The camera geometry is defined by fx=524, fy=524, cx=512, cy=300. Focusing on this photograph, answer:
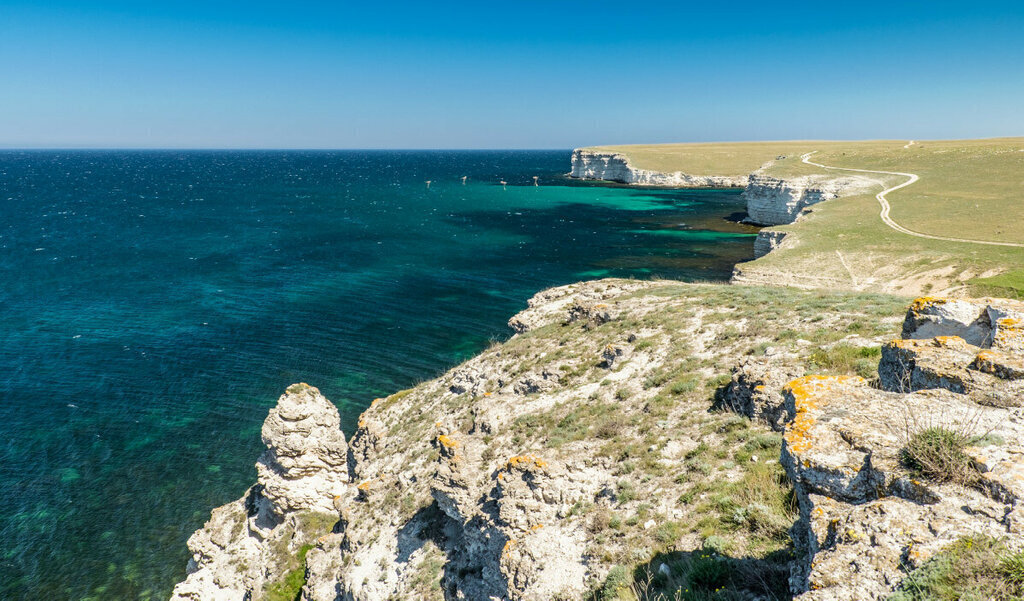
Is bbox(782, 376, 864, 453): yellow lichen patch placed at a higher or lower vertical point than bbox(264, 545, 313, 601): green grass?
higher

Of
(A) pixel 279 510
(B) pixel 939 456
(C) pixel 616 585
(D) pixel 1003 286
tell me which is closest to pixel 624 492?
(C) pixel 616 585

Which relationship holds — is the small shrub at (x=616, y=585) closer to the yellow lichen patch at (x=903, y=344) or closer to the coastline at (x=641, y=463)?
the coastline at (x=641, y=463)

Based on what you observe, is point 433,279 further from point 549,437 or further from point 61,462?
point 549,437

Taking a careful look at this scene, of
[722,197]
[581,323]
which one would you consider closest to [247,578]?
[581,323]

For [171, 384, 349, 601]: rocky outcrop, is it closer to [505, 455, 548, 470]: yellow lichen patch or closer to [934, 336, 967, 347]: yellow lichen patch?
[505, 455, 548, 470]: yellow lichen patch

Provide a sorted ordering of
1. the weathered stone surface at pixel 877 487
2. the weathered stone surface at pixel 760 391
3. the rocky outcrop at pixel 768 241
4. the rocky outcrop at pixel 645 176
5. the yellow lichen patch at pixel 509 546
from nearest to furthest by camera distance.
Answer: the weathered stone surface at pixel 877 487 < the yellow lichen patch at pixel 509 546 < the weathered stone surface at pixel 760 391 < the rocky outcrop at pixel 768 241 < the rocky outcrop at pixel 645 176

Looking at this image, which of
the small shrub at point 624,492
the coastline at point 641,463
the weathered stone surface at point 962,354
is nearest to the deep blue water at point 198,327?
the coastline at point 641,463

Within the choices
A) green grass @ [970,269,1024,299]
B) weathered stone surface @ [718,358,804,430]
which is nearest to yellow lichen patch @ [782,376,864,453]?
weathered stone surface @ [718,358,804,430]

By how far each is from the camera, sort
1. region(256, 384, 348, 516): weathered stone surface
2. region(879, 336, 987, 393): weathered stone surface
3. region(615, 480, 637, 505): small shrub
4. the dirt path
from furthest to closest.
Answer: the dirt path
region(256, 384, 348, 516): weathered stone surface
region(615, 480, 637, 505): small shrub
region(879, 336, 987, 393): weathered stone surface
